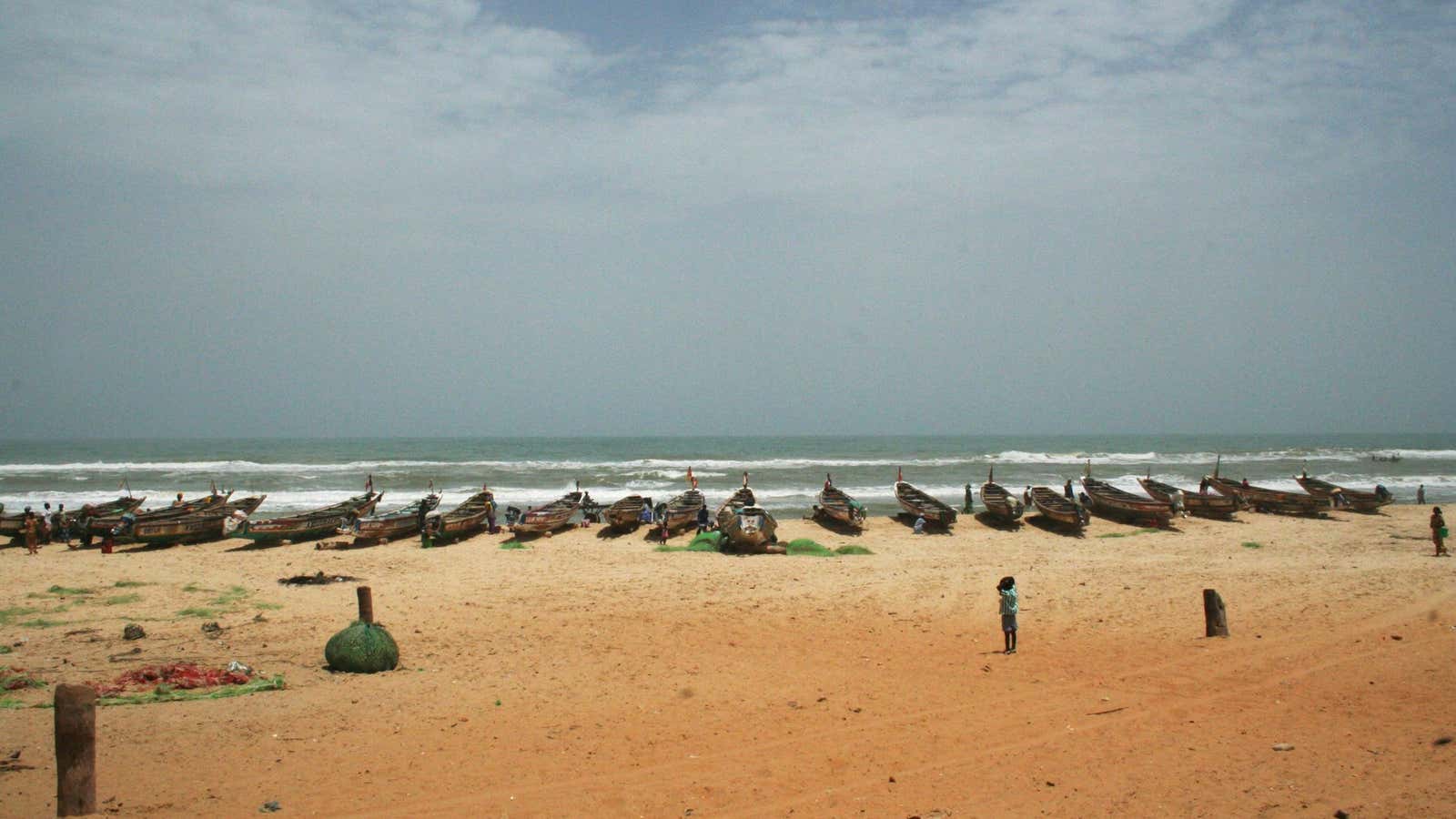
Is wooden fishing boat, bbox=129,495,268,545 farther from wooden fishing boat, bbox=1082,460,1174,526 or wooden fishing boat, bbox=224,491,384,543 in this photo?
wooden fishing boat, bbox=1082,460,1174,526

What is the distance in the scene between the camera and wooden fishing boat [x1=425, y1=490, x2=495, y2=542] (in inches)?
942

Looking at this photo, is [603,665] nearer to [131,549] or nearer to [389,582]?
[389,582]

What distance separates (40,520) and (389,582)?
14.5 metres

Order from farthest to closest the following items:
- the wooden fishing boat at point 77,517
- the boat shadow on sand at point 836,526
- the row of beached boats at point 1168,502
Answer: the row of beached boats at point 1168,502 → the boat shadow on sand at point 836,526 → the wooden fishing boat at point 77,517

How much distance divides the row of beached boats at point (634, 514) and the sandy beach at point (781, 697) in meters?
6.07

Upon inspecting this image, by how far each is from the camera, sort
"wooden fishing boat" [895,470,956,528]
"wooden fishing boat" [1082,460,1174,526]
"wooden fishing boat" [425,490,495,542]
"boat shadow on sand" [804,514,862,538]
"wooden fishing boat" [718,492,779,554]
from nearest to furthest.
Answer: "wooden fishing boat" [718,492,779,554]
"wooden fishing boat" [425,490,495,542]
"wooden fishing boat" [895,470,956,528]
"boat shadow on sand" [804,514,862,538]
"wooden fishing boat" [1082,460,1174,526]

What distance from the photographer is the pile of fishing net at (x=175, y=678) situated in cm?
932

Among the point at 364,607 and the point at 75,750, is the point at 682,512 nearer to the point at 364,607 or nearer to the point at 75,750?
the point at 364,607

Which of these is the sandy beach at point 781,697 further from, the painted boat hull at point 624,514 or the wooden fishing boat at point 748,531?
the painted boat hull at point 624,514

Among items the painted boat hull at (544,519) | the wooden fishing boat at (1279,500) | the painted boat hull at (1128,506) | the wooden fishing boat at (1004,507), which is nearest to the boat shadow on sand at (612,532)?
the painted boat hull at (544,519)


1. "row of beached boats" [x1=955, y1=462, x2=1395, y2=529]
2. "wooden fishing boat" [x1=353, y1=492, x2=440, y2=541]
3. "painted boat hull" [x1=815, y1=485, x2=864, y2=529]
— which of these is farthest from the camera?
"row of beached boats" [x1=955, y1=462, x2=1395, y2=529]

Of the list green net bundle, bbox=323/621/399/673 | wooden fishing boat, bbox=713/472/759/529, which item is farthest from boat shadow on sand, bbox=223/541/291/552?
green net bundle, bbox=323/621/399/673

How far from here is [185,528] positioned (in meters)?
23.7

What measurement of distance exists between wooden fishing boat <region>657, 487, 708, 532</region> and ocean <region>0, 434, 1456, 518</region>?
6.41 metres
